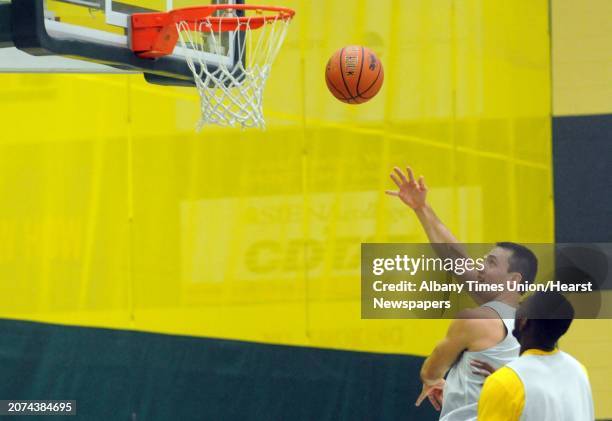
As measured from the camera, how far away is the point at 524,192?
6723 millimetres

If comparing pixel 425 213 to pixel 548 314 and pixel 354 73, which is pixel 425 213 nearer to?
pixel 354 73

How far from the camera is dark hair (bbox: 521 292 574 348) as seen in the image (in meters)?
3.15

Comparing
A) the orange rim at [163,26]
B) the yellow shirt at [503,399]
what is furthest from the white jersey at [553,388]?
the orange rim at [163,26]

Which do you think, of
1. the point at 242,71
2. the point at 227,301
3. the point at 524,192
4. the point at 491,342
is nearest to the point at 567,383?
the point at 491,342

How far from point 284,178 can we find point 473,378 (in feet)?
8.45

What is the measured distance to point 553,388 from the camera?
10.3ft

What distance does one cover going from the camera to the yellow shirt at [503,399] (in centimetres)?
310

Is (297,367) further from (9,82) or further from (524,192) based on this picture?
(9,82)

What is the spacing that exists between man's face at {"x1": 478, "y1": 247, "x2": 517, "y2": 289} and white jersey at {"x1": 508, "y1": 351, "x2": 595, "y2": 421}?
1.35m

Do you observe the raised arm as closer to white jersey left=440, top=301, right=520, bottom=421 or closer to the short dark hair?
white jersey left=440, top=301, right=520, bottom=421

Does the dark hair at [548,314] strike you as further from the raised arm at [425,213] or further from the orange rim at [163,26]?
the orange rim at [163,26]

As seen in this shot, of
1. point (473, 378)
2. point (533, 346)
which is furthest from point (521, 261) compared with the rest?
point (533, 346)

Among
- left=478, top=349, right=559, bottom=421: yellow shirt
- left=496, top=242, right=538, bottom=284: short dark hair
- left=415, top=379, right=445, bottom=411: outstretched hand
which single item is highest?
left=496, top=242, right=538, bottom=284: short dark hair

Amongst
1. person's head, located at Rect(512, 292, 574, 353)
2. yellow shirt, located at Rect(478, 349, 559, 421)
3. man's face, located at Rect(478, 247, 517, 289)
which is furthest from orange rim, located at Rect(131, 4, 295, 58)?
yellow shirt, located at Rect(478, 349, 559, 421)
